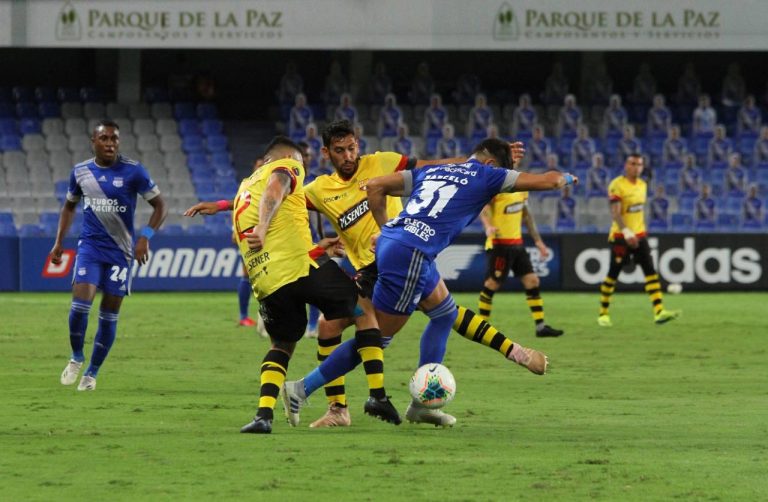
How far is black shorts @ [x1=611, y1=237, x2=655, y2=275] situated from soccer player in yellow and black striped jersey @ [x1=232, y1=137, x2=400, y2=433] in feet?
35.3

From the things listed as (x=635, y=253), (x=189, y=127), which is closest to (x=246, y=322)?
(x=635, y=253)

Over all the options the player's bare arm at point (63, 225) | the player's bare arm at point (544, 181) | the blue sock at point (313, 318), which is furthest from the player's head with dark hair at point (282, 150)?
the blue sock at point (313, 318)

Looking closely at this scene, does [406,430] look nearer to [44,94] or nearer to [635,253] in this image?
[635,253]

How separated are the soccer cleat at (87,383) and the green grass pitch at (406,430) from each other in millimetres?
104

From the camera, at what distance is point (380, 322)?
9914 millimetres

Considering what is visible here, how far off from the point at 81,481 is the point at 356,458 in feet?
5.15

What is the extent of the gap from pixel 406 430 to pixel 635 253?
10842 mm

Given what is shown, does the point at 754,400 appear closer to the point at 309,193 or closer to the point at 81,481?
the point at 309,193

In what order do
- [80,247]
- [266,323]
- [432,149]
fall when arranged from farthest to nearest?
[432,149] < [80,247] < [266,323]

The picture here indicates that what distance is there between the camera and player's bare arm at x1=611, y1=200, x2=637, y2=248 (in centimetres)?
1945

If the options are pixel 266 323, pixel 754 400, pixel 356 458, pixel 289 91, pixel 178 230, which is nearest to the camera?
pixel 356 458

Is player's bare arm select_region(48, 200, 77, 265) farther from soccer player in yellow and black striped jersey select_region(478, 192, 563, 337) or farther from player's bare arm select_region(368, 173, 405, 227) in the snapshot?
soccer player in yellow and black striped jersey select_region(478, 192, 563, 337)

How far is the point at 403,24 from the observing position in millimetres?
33188

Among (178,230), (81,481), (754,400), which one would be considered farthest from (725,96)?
(81,481)
